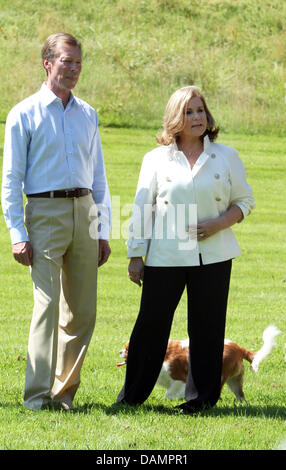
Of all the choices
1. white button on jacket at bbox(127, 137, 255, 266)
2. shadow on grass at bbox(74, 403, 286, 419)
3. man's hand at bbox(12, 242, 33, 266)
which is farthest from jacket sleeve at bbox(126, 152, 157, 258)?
shadow on grass at bbox(74, 403, 286, 419)

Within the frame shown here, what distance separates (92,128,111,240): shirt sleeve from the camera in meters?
5.34

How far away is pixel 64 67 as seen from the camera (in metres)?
4.95

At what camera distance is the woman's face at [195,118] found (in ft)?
16.5

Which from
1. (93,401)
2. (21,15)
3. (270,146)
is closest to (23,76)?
(21,15)

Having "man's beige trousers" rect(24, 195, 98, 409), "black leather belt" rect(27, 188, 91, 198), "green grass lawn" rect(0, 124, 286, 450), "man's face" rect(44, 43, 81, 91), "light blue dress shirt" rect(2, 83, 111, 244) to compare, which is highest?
"man's face" rect(44, 43, 81, 91)

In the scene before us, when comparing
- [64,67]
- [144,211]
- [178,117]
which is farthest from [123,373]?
[64,67]

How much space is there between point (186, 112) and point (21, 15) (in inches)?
894

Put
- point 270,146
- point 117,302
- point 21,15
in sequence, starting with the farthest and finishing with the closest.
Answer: point 21,15 → point 270,146 → point 117,302

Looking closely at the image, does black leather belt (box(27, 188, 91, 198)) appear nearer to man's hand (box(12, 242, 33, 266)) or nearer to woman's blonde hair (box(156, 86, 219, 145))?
man's hand (box(12, 242, 33, 266))

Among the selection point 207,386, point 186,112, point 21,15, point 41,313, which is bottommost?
point 207,386

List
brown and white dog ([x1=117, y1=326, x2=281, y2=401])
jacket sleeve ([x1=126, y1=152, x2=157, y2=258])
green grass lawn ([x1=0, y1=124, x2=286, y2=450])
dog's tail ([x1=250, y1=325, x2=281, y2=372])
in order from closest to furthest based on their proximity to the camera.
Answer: green grass lawn ([x1=0, y1=124, x2=286, y2=450]) < jacket sleeve ([x1=126, y1=152, x2=157, y2=258]) < brown and white dog ([x1=117, y1=326, x2=281, y2=401]) < dog's tail ([x1=250, y1=325, x2=281, y2=372])

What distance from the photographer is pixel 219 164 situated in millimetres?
5082

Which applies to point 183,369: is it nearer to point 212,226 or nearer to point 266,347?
point 266,347

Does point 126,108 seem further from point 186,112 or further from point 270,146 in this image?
point 186,112
